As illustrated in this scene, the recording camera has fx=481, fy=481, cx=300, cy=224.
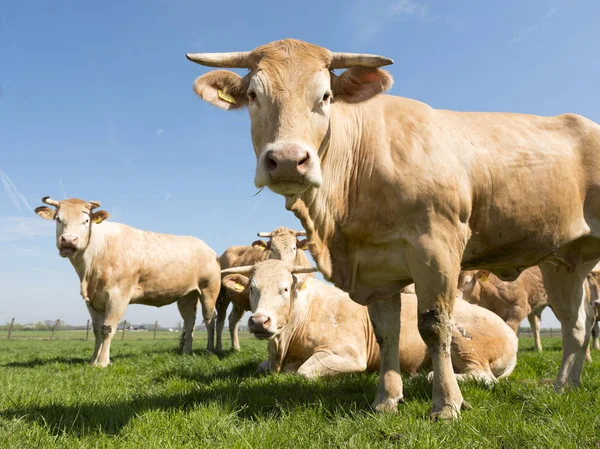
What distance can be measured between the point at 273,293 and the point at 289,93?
11.9 feet

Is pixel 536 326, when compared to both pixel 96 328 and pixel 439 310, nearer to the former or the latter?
pixel 96 328

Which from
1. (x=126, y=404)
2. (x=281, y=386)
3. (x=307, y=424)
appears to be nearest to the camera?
(x=307, y=424)

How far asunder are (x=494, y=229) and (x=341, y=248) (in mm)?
1385

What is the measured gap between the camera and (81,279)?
1054 cm

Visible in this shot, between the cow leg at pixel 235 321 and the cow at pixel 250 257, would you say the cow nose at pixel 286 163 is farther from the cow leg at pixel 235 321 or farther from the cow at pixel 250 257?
the cow leg at pixel 235 321

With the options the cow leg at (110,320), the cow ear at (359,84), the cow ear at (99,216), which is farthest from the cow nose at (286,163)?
the cow ear at (99,216)

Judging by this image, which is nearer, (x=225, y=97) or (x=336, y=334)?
(x=225, y=97)

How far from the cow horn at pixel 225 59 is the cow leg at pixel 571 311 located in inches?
164

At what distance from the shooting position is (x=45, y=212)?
1098 centimetres

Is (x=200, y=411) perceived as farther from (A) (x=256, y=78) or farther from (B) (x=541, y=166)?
(B) (x=541, y=166)

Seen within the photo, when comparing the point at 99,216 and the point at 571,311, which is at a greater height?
the point at 99,216

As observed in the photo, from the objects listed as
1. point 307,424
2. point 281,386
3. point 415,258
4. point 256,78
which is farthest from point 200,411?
point 256,78

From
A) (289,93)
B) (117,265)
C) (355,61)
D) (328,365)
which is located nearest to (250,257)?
(117,265)

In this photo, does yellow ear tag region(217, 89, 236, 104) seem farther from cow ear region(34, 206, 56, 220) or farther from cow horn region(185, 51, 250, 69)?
cow ear region(34, 206, 56, 220)
